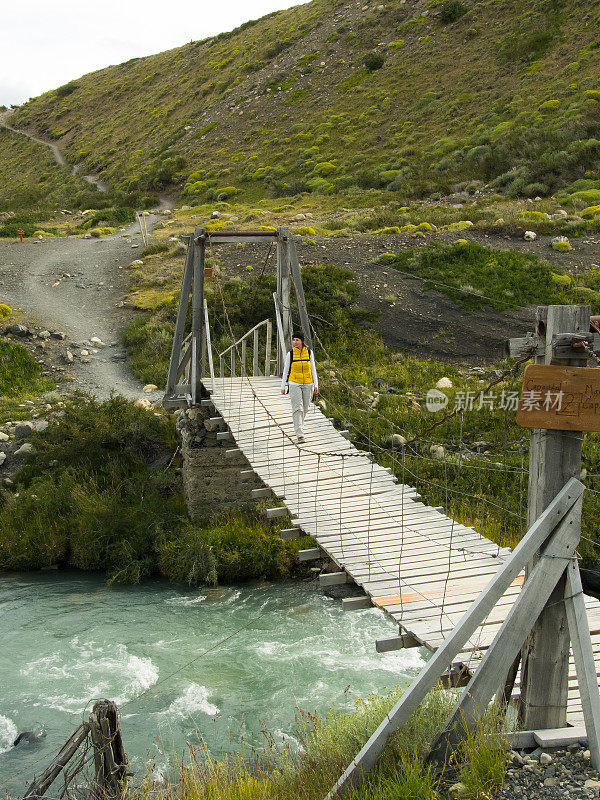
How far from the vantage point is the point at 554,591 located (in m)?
3.70

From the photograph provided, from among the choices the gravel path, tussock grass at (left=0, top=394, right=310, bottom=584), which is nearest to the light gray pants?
tussock grass at (left=0, top=394, right=310, bottom=584)

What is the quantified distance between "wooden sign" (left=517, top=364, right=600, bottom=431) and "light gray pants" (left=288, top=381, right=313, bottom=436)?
16.1 ft

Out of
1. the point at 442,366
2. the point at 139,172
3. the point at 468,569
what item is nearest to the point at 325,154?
the point at 139,172

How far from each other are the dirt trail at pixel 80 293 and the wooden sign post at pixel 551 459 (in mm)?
11705

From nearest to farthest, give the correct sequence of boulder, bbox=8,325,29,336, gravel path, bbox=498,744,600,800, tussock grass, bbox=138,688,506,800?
1. gravel path, bbox=498,744,600,800
2. tussock grass, bbox=138,688,506,800
3. boulder, bbox=8,325,29,336

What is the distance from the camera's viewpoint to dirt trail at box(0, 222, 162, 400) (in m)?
16.4

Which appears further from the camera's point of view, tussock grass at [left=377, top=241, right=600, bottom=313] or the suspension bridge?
tussock grass at [left=377, top=241, right=600, bottom=313]

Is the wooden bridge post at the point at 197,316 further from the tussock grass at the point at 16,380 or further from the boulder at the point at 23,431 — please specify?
the tussock grass at the point at 16,380

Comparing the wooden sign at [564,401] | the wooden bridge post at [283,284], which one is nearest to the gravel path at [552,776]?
the wooden sign at [564,401]

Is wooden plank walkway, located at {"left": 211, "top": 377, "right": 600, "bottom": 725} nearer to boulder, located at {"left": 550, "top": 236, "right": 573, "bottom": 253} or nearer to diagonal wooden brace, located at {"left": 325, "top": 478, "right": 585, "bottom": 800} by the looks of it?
diagonal wooden brace, located at {"left": 325, "top": 478, "right": 585, "bottom": 800}

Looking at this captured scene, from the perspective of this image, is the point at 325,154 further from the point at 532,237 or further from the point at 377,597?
the point at 377,597

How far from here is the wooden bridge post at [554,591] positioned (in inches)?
141

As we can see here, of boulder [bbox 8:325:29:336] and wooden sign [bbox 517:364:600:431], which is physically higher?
boulder [bbox 8:325:29:336]

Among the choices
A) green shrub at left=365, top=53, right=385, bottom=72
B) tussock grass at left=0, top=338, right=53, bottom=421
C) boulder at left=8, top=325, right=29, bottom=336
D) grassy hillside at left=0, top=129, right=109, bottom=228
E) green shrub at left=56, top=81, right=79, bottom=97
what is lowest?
tussock grass at left=0, top=338, right=53, bottom=421
